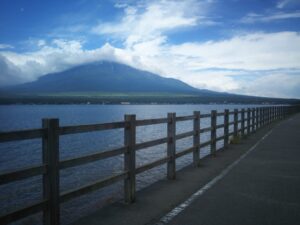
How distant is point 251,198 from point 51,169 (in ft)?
13.0

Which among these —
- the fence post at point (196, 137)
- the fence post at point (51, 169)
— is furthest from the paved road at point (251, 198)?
the fence post at point (51, 169)

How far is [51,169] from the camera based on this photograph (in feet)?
16.1

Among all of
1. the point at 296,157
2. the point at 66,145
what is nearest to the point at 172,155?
the point at 296,157

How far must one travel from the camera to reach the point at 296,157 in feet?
40.4

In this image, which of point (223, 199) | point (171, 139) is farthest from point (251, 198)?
point (171, 139)

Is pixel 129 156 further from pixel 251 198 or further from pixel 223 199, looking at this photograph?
pixel 251 198

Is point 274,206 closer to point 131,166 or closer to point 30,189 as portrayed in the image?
point 131,166

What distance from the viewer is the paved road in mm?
5734

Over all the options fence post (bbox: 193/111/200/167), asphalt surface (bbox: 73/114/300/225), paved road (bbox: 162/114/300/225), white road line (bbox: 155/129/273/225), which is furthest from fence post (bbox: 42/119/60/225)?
fence post (bbox: 193/111/200/167)

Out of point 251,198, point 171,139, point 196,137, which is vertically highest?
point 171,139

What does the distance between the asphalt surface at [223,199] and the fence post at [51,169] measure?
0.81 metres

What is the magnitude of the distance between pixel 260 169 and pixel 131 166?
4732 mm

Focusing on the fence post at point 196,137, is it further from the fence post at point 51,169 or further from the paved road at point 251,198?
the fence post at point 51,169

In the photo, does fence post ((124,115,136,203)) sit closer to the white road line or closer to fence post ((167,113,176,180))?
the white road line
